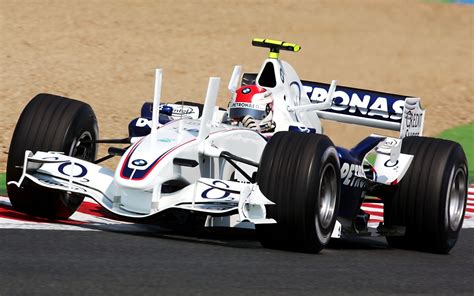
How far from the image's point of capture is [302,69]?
2428cm

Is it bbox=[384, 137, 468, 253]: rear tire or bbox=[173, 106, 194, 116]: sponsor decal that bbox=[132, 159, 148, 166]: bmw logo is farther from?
bbox=[384, 137, 468, 253]: rear tire

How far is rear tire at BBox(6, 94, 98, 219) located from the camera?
29.3ft

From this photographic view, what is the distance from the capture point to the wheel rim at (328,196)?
859 cm

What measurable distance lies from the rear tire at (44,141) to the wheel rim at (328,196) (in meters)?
1.88

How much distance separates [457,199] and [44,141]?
3514 mm

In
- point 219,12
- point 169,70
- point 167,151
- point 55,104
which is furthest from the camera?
point 219,12

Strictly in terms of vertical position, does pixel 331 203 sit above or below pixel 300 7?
below

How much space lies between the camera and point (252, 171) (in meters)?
9.36

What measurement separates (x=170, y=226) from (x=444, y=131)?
38.6 feet

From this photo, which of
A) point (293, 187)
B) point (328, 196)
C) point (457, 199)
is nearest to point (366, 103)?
point (457, 199)

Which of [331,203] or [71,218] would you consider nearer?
[331,203]

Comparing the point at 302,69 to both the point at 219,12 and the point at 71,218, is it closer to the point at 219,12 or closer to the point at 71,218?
the point at 219,12

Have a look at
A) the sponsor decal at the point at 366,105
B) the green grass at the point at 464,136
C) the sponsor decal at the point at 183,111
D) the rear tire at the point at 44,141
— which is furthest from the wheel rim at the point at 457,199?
the green grass at the point at 464,136

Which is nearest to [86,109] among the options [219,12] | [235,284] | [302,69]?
[235,284]
